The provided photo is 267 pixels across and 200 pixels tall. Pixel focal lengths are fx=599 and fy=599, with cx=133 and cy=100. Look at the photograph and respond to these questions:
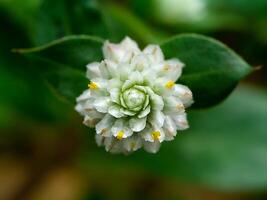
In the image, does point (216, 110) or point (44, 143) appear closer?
point (216, 110)

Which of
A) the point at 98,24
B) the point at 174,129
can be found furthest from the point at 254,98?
the point at 174,129

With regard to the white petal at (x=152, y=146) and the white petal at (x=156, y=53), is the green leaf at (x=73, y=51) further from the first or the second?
the white petal at (x=152, y=146)

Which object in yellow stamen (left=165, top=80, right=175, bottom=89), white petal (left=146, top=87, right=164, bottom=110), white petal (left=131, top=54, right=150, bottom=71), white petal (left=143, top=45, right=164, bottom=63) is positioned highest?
white petal (left=143, top=45, right=164, bottom=63)

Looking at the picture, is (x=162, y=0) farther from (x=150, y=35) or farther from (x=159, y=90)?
(x=159, y=90)

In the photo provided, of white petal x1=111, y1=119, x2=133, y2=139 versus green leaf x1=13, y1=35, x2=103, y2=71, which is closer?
white petal x1=111, y1=119, x2=133, y2=139

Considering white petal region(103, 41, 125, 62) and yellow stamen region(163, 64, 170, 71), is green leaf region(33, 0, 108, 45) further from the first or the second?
yellow stamen region(163, 64, 170, 71)

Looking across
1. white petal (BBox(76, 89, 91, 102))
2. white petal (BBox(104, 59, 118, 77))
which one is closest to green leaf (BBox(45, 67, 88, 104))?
white petal (BBox(76, 89, 91, 102))

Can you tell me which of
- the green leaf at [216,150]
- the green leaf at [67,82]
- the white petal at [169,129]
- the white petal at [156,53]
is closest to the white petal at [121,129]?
the white petal at [169,129]

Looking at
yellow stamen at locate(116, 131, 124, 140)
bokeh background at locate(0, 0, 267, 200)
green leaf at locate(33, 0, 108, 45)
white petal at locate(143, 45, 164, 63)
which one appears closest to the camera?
yellow stamen at locate(116, 131, 124, 140)
